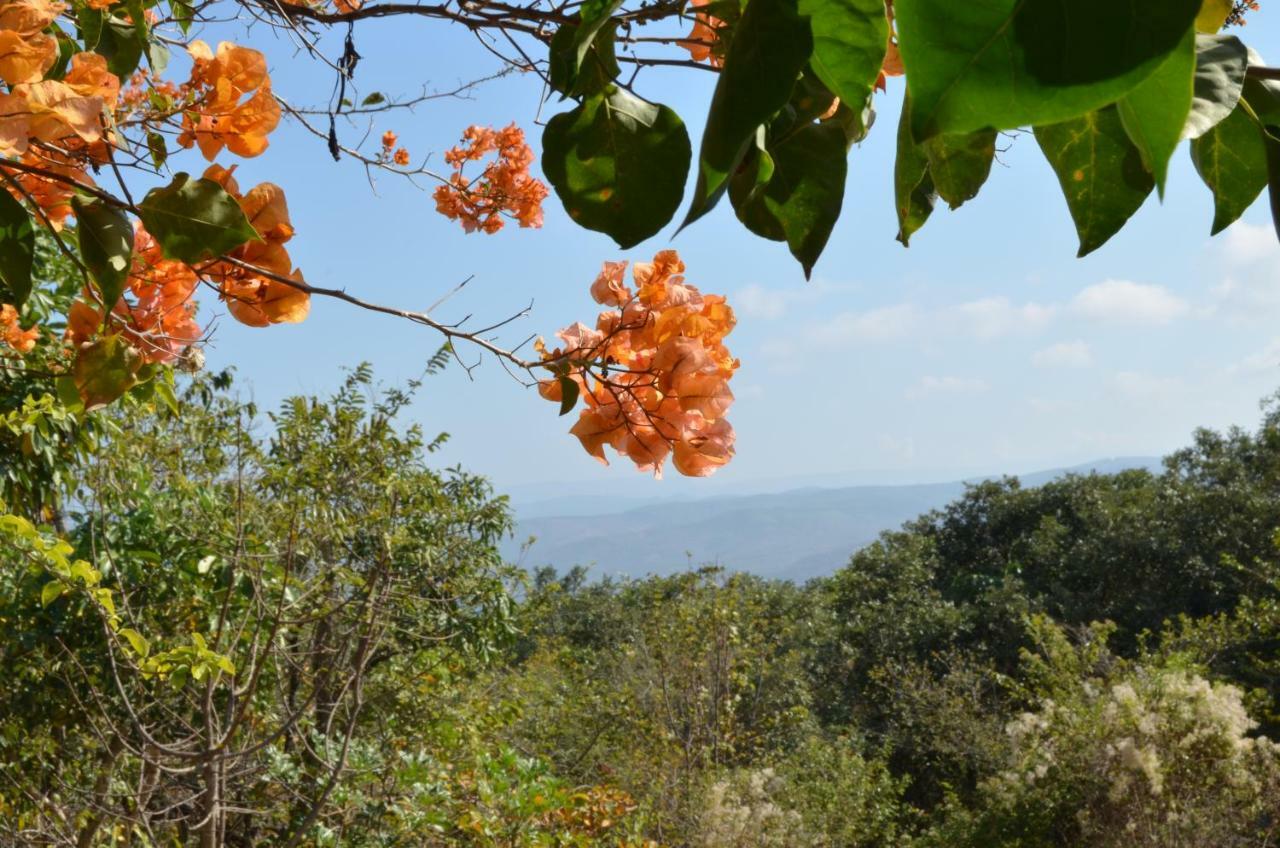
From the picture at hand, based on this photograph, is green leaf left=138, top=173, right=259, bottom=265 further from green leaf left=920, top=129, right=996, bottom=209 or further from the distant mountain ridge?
the distant mountain ridge

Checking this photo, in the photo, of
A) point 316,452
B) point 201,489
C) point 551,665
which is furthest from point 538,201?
point 551,665

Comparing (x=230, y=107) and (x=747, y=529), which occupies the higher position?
(x=230, y=107)

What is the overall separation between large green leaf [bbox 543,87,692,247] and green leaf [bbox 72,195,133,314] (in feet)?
0.88

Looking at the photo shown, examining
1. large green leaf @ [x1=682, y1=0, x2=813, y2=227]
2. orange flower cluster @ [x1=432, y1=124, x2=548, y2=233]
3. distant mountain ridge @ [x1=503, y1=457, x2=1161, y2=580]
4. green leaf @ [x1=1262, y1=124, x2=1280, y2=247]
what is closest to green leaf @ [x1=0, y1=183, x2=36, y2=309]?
large green leaf @ [x1=682, y1=0, x2=813, y2=227]

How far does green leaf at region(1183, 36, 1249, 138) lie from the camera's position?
178 mm

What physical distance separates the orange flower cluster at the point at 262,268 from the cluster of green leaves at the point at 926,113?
318mm

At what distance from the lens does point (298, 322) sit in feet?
1.96

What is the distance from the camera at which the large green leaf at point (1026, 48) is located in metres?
0.13

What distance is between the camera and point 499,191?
62.6 inches

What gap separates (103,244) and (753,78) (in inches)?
14.9

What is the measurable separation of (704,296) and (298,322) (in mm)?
A: 257

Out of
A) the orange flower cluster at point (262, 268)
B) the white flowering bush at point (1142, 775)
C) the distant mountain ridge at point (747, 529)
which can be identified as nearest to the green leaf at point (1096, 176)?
the orange flower cluster at point (262, 268)

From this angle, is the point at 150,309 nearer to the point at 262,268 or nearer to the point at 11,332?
the point at 262,268

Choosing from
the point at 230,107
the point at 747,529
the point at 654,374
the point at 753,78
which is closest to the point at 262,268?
the point at 230,107
